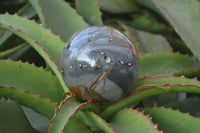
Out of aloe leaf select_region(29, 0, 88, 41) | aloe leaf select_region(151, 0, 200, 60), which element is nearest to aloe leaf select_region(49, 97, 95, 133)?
aloe leaf select_region(29, 0, 88, 41)

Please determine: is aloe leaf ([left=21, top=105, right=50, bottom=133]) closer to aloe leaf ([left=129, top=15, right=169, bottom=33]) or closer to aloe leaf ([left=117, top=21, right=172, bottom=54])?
aloe leaf ([left=117, top=21, right=172, bottom=54])

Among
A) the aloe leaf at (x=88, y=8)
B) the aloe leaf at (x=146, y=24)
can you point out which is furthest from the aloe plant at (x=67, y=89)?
the aloe leaf at (x=146, y=24)

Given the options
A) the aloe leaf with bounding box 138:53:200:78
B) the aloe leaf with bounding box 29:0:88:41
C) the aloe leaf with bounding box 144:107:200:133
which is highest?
the aloe leaf with bounding box 29:0:88:41

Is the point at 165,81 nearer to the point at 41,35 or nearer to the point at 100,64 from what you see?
the point at 100,64

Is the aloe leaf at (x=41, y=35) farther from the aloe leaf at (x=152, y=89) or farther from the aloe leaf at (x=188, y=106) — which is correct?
the aloe leaf at (x=188, y=106)

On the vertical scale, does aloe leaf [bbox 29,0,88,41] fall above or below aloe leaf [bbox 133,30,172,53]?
above

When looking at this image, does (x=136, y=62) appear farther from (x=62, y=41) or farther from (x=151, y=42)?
(x=151, y=42)
